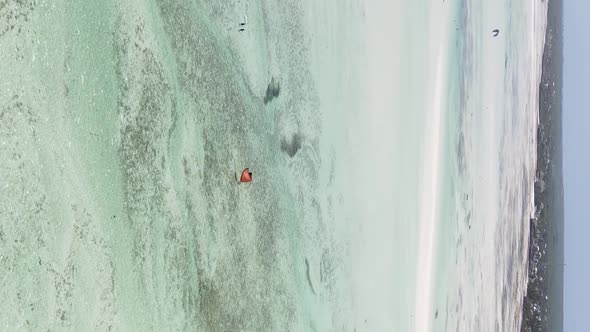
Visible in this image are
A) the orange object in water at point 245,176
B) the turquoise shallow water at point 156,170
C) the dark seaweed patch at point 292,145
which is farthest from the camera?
the dark seaweed patch at point 292,145

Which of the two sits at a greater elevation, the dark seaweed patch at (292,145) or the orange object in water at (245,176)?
the dark seaweed patch at (292,145)

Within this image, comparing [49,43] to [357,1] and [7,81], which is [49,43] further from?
[357,1]

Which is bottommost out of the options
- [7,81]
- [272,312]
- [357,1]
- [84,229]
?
[272,312]

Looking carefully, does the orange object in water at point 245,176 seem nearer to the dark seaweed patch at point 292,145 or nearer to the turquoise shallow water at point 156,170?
the turquoise shallow water at point 156,170

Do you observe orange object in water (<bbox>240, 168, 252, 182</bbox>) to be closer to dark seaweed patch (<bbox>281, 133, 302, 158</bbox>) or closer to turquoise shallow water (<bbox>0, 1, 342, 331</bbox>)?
turquoise shallow water (<bbox>0, 1, 342, 331</bbox>)

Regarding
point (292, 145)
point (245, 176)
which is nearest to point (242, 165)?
point (245, 176)

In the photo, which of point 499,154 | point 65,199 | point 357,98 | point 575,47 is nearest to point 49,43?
point 65,199

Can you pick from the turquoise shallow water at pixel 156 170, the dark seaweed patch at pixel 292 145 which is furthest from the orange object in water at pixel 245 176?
the dark seaweed patch at pixel 292 145

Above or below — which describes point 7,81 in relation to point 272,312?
above

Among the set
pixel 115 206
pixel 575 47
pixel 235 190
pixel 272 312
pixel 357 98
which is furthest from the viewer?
pixel 575 47
